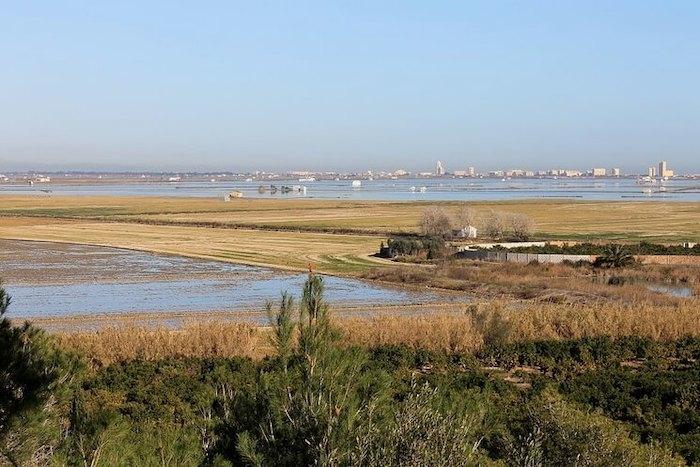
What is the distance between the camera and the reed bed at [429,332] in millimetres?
19266

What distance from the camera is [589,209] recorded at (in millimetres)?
84812

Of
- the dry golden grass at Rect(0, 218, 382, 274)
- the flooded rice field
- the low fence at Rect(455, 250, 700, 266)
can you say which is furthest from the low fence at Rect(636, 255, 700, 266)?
the dry golden grass at Rect(0, 218, 382, 274)

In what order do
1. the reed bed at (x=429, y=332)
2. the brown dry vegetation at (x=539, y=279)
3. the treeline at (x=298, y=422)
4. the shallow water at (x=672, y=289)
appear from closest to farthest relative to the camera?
the treeline at (x=298, y=422) < the reed bed at (x=429, y=332) < the brown dry vegetation at (x=539, y=279) < the shallow water at (x=672, y=289)

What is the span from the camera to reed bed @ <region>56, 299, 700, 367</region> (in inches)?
758

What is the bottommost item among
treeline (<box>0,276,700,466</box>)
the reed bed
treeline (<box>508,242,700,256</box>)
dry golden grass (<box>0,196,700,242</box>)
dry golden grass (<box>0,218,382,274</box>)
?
dry golden grass (<box>0,196,700,242</box>)

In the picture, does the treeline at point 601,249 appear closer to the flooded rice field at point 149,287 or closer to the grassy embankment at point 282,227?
the grassy embankment at point 282,227

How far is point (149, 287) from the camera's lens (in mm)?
32844

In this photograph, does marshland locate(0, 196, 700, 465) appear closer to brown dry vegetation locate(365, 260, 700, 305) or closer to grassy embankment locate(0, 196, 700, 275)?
brown dry vegetation locate(365, 260, 700, 305)

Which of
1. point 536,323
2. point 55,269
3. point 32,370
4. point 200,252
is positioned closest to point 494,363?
point 536,323

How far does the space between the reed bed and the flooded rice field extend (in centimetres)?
552

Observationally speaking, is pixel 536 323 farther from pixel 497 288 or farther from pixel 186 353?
pixel 497 288

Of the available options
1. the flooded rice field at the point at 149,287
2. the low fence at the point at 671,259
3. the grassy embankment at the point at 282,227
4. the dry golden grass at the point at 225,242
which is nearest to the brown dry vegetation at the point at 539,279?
the low fence at the point at 671,259

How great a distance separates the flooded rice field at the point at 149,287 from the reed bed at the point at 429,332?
18.1 feet

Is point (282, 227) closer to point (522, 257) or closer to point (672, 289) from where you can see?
point (522, 257)
